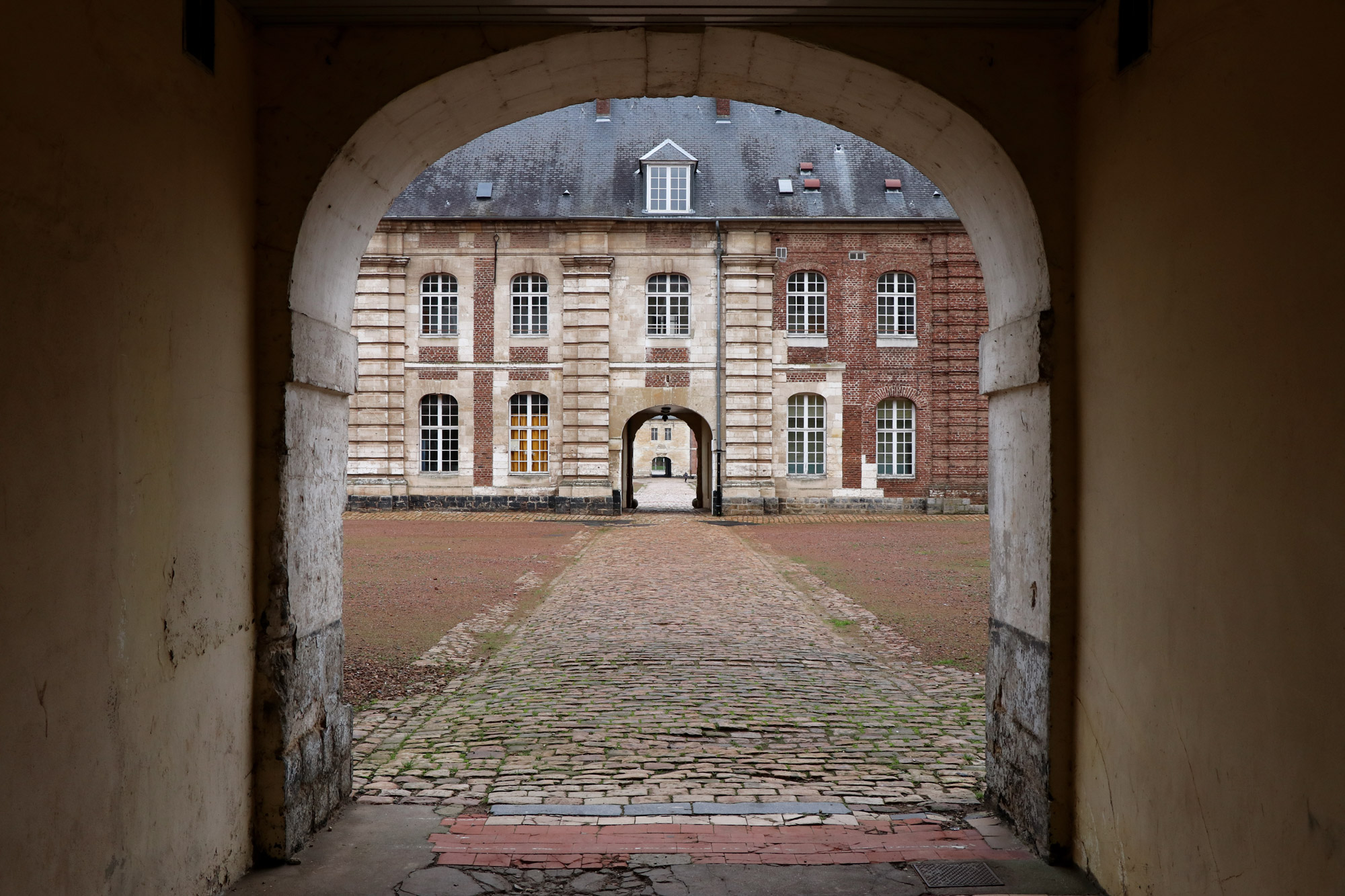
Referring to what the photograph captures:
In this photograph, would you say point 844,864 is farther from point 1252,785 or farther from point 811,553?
point 811,553

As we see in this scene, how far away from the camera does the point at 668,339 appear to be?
90.8ft

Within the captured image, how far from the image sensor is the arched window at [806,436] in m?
28.1

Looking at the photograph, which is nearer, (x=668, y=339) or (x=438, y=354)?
(x=668, y=339)

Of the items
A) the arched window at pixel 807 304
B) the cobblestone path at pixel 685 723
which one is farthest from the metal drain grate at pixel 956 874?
the arched window at pixel 807 304

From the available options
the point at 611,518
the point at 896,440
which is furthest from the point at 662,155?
the point at 896,440

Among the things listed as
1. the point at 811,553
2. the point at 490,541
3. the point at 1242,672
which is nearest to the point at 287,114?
the point at 1242,672

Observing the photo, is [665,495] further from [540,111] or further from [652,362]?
[540,111]

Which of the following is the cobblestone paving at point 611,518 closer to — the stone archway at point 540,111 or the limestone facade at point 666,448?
the stone archway at point 540,111

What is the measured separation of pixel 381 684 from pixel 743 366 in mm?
20809

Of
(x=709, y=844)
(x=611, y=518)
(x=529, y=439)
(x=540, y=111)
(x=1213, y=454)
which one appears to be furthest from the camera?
(x=529, y=439)

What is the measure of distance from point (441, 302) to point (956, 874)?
25899 millimetres

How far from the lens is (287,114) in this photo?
4.16 meters

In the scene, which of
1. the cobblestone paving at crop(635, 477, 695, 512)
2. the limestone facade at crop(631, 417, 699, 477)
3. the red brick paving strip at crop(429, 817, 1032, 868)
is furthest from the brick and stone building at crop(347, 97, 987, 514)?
the limestone facade at crop(631, 417, 699, 477)

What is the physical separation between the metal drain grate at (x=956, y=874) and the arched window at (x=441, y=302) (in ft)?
83.5
